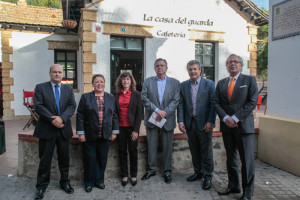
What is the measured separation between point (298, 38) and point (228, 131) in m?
2.09

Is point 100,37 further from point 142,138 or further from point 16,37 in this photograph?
point 16,37

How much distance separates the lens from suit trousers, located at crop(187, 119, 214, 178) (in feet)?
11.1

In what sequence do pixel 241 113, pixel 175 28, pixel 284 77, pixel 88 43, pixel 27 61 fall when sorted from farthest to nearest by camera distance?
pixel 27 61, pixel 175 28, pixel 88 43, pixel 284 77, pixel 241 113

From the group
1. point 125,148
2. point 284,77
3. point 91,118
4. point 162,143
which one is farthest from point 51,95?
point 284,77

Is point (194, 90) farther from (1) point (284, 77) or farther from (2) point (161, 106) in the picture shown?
(1) point (284, 77)

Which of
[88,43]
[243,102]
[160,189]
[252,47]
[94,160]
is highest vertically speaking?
[252,47]

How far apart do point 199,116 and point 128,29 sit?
13.7 ft

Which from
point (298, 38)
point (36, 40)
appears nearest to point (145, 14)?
point (298, 38)

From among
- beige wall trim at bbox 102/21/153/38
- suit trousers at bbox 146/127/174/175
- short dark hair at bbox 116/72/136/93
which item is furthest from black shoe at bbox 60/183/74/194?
beige wall trim at bbox 102/21/153/38

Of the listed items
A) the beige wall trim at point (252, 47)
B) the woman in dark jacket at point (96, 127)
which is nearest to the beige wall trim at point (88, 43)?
the woman in dark jacket at point (96, 127)

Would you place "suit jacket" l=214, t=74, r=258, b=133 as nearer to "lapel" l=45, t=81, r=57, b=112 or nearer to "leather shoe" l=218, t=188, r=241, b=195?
→ "leather shoe" l=218, t=188, r=241, b=195

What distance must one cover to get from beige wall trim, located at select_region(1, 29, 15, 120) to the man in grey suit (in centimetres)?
833

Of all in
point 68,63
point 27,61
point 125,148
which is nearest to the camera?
point 125,148

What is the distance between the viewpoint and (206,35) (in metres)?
7.21
